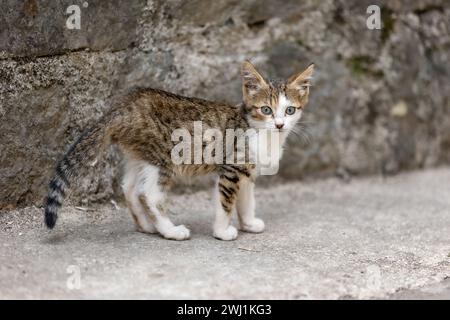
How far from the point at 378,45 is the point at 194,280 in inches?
126

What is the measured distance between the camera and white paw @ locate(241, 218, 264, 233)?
4.43 metres

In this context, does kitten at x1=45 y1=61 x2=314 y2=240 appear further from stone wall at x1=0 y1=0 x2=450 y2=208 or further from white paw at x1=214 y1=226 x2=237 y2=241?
stone wall at x1=0 y1=0 x2=450 y2=208

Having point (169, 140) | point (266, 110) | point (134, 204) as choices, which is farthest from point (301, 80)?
point (134, 204)

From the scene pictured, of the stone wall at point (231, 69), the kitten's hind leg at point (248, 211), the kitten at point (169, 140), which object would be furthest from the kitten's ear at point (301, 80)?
the stone wall at point (231, 69)

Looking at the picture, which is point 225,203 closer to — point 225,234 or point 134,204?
point 225,234

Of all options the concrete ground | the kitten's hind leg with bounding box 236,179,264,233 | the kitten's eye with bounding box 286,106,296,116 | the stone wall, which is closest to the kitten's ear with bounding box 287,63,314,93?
the kitten's eye with bounding box 286,106,296,116

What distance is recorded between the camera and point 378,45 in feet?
18.9

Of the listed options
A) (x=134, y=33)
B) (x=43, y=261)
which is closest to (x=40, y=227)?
(x=43, y=261)

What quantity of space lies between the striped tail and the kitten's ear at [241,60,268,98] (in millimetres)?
962

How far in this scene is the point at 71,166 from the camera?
3807 mm

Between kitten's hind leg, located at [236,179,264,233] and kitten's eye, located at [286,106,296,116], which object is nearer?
kitten's eye, located at [286,106,296,116]

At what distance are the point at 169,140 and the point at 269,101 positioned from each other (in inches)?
26.8

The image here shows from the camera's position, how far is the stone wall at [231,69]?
4090 mm
